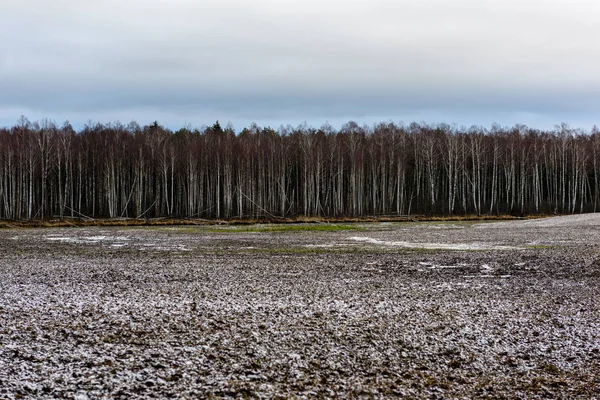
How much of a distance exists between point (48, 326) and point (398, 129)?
334 feet

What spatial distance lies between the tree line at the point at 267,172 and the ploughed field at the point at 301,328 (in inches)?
2202

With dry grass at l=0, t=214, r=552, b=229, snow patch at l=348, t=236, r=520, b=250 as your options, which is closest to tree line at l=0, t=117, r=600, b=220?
dry grass at l=0, t=214, r=552, b=229

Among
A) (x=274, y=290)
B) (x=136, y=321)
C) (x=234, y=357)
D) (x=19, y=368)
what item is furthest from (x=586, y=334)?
(x=19, y=368)

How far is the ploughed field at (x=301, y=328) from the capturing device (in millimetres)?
9547

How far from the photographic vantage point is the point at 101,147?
86625mm

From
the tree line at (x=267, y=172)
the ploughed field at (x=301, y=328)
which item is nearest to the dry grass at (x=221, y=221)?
the tree line at (x=267, y=172)

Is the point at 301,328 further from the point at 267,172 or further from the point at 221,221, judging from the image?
the point at 267,172

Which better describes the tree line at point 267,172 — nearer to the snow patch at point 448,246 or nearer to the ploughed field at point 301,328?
the snow patch at point 448,246

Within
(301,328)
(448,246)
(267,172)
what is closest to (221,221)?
(267,172)

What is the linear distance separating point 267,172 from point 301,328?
76.4 m

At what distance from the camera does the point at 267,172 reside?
89.1m

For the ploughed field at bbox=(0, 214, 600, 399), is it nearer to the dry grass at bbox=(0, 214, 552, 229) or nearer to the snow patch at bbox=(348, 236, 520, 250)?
the snow patch at bbox=(348, 236, 520, 250)

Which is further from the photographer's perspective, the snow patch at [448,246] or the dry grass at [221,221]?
the dry grass at [221,221]

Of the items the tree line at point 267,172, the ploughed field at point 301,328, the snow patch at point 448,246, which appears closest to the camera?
the ploughed field at point 301,328
